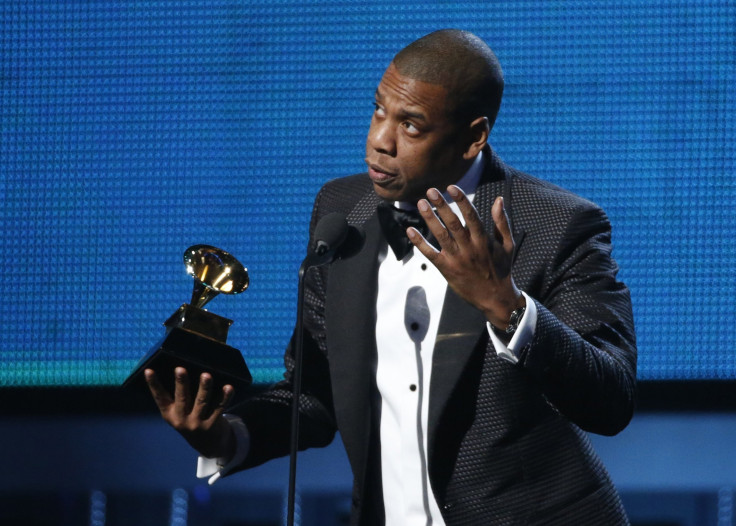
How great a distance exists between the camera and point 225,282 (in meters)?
1.61

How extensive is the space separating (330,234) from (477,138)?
0.39 m

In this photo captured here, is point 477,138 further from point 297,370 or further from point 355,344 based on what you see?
point 297,370

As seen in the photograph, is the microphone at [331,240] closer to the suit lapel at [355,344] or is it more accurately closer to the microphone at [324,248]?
the microphone at [324,248]

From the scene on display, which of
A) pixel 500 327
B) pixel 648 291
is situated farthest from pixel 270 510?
pixel 500 327

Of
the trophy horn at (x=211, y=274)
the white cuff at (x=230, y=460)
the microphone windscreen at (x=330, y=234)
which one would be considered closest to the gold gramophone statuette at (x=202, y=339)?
the trophy horn at (x=211, y=274)

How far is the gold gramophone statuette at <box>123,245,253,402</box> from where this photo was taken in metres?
1.52

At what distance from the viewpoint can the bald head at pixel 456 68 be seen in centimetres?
161

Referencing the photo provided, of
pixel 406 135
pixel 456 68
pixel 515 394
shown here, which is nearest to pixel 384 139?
pixel 406 135

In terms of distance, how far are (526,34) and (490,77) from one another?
2.47 feet

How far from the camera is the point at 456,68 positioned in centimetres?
162

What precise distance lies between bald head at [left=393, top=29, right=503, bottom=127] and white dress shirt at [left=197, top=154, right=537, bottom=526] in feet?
0.44

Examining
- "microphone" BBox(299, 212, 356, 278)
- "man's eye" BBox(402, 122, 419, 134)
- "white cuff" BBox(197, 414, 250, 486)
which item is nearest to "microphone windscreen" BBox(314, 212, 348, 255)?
"microphone" BBox(299, 212, 356, 278)

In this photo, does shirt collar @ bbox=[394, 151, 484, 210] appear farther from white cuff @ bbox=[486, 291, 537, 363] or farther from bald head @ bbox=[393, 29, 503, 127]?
white cuff @ bbox=[486, 291, 537, 363]

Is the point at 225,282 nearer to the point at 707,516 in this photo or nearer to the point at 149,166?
the point at 149,166
